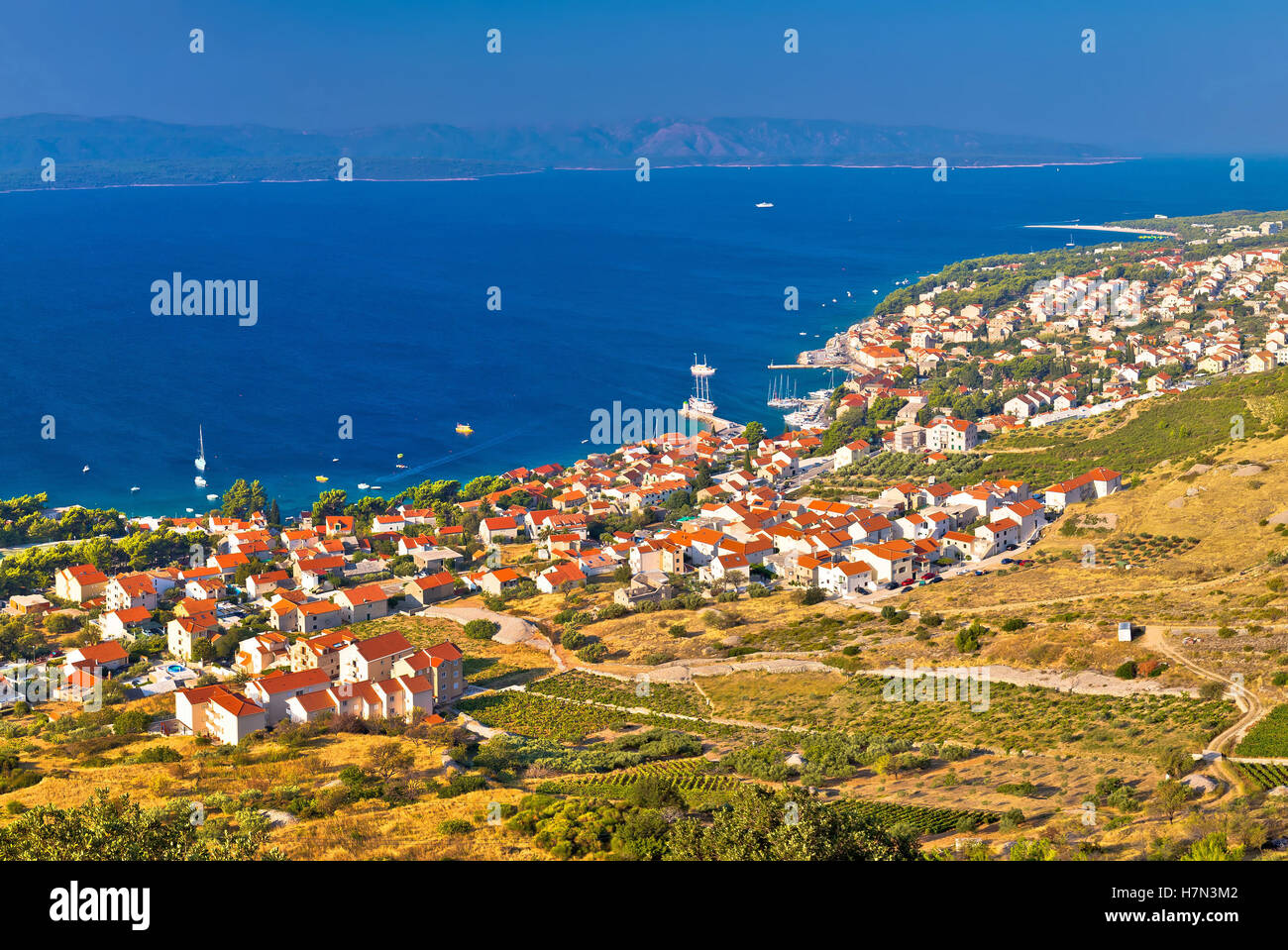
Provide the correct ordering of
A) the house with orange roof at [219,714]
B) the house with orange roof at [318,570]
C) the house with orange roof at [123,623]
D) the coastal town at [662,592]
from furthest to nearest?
1. the house with orange roof at [318,570]
2. the house with orange roof at [123,623]
3. the house with orange roof at [219,714]
4. the coastal town at [662,592]

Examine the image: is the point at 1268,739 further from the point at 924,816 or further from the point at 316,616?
the point at 316,616

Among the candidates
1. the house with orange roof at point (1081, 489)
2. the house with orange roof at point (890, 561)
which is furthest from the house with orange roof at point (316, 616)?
the house with orange roof at point (1081, 489)

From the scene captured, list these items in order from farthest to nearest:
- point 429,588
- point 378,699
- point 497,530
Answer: point 497,530, point 429,588, point 378,699

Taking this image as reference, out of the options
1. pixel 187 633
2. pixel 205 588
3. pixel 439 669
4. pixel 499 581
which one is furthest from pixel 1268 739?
pixel 205 588

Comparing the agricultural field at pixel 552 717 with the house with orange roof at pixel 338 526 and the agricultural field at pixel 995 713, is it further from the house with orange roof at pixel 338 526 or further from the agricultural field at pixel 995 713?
the house with orange roof at pixel 338 526

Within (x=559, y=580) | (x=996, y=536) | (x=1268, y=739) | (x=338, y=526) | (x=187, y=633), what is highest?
(x=338, y=526)

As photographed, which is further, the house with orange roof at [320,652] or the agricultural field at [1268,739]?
the house with orange roof at [320,652]

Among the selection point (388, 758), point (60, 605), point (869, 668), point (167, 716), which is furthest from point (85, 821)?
point (60, 605)

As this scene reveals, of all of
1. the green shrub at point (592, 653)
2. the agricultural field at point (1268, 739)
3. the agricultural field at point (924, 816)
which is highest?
the green shrub at point (592, 653)
